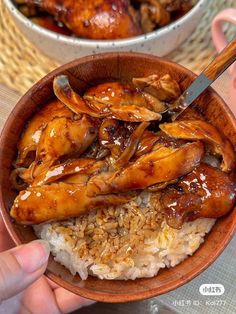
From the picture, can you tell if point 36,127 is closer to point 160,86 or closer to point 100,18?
point 160,86

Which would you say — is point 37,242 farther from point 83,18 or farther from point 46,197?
point 83,18

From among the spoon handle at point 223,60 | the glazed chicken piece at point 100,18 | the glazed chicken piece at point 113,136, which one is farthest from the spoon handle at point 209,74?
the glazed chicken piece at point 100,18

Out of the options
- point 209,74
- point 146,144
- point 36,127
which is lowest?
point 36,127

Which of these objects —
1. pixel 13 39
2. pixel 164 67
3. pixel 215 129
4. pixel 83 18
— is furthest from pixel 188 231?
pixel 13 39

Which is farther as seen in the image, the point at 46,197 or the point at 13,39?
the point at 13,39

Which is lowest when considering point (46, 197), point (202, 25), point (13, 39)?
point (13, 39)

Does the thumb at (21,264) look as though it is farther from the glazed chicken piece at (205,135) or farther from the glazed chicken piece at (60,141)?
the glazed chicken piece at (205,135)

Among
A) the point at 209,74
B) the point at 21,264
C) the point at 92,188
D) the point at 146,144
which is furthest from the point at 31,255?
the point at 209,74

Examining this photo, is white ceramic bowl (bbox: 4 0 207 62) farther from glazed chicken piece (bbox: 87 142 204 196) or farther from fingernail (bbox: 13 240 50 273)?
fingernail (bbox: 13 240 50 273)
